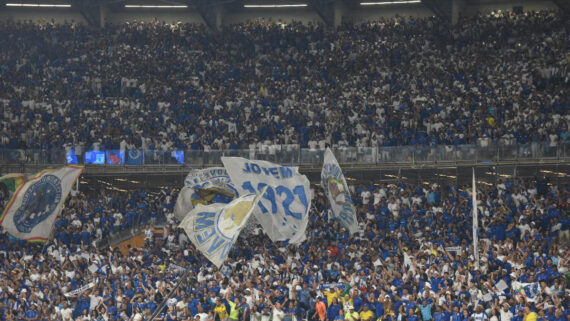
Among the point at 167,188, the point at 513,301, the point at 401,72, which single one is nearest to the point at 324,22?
the point at 401,72

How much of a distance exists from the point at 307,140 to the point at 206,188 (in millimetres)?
7212

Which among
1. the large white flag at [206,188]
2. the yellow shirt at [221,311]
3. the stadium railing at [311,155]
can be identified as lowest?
the yellow shirt at [221,311]

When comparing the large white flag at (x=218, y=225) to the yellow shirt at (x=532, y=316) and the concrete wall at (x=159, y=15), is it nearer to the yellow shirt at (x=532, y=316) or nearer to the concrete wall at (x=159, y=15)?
the yellow shirt at (x=532, y=316)

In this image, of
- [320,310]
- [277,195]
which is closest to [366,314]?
[320,310]

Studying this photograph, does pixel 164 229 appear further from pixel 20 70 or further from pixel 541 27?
pixel 541 27

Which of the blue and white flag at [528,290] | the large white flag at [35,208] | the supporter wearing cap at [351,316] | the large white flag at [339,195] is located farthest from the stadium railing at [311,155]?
the supporter wearing cap at [351,316]

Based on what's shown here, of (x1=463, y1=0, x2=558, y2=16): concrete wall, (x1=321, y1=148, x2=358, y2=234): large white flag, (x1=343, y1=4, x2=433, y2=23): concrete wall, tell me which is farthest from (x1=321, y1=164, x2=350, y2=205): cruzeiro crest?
(x1=343, y1=4, x2=433, y2=23): concrete wall

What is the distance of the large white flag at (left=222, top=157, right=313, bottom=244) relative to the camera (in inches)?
1018

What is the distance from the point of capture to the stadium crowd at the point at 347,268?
71.2 ft

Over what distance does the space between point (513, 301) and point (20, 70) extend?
29376 millimetres

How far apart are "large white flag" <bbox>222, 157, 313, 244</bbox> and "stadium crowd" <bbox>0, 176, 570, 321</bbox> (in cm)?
97

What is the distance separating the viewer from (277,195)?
26219 mm

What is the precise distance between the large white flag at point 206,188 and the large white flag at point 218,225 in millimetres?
3373

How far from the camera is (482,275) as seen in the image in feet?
73.9
